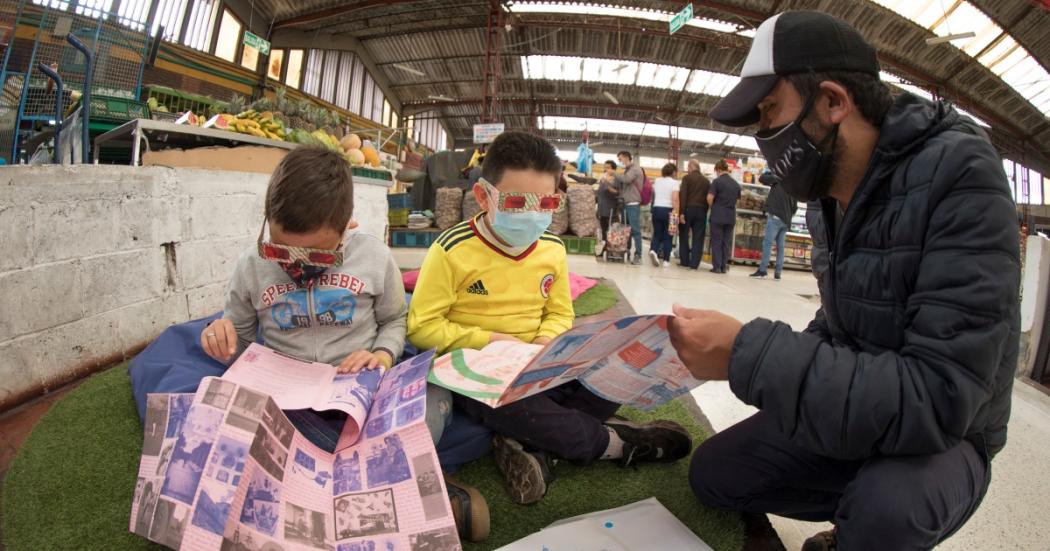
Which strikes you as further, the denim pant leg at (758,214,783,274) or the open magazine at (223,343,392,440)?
the denim pant leg at (758,214,783,274)

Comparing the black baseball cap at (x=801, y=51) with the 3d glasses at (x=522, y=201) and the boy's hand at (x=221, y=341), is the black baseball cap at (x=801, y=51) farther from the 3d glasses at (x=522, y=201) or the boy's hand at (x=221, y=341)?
the boy's hand at (x=221, y=341)

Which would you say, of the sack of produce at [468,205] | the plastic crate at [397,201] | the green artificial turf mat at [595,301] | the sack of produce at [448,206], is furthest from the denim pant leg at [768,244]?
the plastic crate at [397,201]

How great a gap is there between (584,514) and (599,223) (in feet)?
21.3

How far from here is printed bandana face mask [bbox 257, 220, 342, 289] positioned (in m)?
1.18

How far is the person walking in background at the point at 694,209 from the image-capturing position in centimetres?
646

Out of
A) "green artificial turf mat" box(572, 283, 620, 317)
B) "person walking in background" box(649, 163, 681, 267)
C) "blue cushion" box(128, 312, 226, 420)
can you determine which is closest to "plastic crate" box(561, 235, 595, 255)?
"person walking in background" box(649, 163, 681, 267)

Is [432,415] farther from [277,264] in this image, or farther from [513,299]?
[277,264]

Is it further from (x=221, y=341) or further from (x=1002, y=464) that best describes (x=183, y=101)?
(x=1002, y=464)

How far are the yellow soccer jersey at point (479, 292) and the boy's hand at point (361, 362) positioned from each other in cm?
17

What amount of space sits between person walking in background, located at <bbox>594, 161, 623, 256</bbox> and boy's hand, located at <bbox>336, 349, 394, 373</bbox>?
5.56m

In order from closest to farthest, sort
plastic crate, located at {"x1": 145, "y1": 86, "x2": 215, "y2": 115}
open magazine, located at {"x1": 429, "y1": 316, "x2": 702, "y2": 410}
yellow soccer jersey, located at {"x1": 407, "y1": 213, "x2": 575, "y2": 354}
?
open magazine, located at {"x1": 429, "y1": 316, "x2": 702, "y2": 410} → yellow soccer jersey, located at {"x1": 407, "y1": 213, "x2": 575, "y2": 354} → plastic crate, located at {"x1": 145, "y1": 86, "x2": 215, "y2": 115}

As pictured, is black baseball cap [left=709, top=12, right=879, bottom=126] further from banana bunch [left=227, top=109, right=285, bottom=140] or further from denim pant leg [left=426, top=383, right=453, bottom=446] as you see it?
banana bunch [left=227, top=109, right=285, bottom=140]

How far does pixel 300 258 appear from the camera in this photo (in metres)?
1.20

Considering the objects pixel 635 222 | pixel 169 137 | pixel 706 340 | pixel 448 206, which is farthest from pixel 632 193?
pixel 706 340
